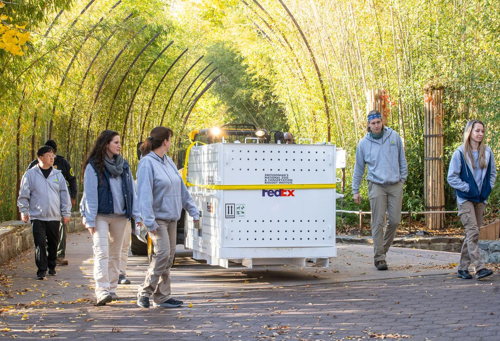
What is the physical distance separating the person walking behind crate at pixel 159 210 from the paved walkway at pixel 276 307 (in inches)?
8.4

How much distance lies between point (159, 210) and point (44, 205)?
2991mm

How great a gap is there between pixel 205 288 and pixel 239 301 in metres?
1.03

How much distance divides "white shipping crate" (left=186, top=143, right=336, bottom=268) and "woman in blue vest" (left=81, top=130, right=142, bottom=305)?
1.21 m

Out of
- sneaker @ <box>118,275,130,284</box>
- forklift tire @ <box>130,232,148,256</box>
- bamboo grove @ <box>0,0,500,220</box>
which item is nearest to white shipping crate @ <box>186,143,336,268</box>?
sneaker @ <box>118,275,130,284</box>

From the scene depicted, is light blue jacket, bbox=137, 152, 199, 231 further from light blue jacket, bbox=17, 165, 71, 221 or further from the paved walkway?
light blue jacket, bbox=17, 165, 71, 221

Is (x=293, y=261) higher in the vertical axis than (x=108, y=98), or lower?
lower

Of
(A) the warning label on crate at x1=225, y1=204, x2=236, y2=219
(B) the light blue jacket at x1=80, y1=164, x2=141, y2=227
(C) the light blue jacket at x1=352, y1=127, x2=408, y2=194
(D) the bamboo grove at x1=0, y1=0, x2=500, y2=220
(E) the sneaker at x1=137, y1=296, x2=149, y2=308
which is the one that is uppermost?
(D) the bamboo grove at x1=0, y1=0, x2=500, y2=220

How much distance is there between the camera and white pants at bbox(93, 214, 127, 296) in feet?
22.6

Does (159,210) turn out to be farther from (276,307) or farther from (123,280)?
(123,280)

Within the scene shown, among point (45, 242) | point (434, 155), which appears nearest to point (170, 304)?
point (45, 242)

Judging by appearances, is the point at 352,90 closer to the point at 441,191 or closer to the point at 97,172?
the point at 441,191

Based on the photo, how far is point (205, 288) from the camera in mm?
7941

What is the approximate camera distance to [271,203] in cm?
805

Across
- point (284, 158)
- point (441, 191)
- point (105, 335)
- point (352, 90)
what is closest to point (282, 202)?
point (284, 158)
